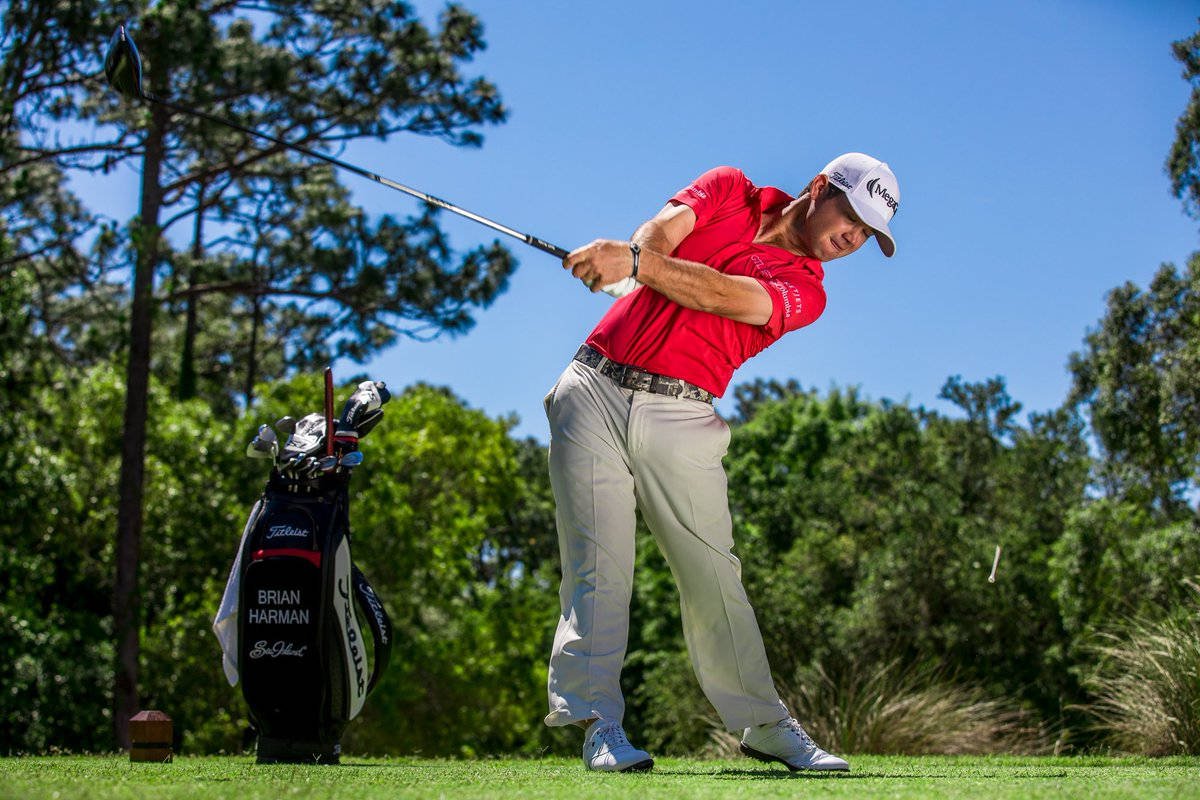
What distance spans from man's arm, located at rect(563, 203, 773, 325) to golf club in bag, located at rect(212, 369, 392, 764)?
5.52 ft

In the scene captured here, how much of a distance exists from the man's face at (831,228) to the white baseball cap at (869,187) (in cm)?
3

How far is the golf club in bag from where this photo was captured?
5.06m

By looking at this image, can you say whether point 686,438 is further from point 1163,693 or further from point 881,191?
point 1163,693

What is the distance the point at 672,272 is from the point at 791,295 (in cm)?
46

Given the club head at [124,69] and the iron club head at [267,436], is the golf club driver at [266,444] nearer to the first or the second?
the iron club head at [267,436]

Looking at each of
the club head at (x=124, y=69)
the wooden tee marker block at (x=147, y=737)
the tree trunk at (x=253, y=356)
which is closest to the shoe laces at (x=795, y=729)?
the wooden tee marker block at (x=147, y=737)

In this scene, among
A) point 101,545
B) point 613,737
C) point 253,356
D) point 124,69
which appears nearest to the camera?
point 613,737

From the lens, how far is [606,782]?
340cm

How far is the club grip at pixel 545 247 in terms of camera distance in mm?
4137

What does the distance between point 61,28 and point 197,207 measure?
4.05 meters

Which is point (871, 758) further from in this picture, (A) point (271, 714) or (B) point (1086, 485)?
(B) point (1086, 485)

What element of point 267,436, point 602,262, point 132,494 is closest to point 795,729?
point 602,262

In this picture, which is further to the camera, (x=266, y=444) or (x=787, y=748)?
(x=266, y=444)

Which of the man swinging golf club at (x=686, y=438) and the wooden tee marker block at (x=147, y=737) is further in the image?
the wooden tee marker block at (x=147, y=737)
